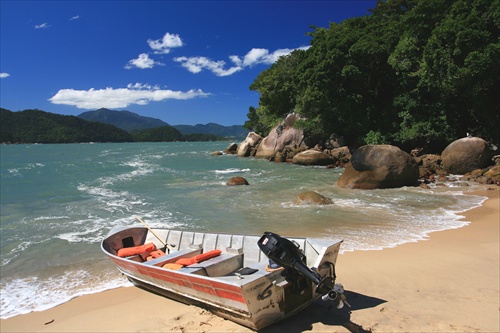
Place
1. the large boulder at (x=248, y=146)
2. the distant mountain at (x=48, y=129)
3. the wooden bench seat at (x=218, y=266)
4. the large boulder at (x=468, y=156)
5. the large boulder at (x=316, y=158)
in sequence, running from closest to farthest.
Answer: the wooden bench seat at (x=218, y=266) < the large boulder at (x=468, y=156) < the large boulder at (x=316, y=158) < the large boulder at (x=248, y=146) < the distant mountain at (x=48, y=129)

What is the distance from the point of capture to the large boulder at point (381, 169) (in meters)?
16.3

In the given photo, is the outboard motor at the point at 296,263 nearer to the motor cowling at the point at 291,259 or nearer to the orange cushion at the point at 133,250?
the motor cowling at the point at 291,259

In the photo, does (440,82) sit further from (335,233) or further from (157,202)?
(157,202)

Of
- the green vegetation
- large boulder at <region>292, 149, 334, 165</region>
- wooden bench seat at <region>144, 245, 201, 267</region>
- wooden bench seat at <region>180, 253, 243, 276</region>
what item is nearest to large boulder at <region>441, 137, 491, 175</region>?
the green vegetation

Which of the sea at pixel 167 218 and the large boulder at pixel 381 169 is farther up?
the large boulder at pixel 381 169

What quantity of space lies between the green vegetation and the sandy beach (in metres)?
15.3

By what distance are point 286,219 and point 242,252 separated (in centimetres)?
524

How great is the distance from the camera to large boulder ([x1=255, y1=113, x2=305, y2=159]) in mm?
33987

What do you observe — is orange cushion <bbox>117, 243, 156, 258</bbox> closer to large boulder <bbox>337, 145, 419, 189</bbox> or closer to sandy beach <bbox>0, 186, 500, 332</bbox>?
sandy beach <bbox>0, 186, 500, 332</bbox>

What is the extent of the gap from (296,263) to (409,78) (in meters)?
25.8

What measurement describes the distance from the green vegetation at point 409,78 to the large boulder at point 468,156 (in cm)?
311

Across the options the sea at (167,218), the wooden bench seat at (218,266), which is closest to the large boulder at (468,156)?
the sea at (167,218)

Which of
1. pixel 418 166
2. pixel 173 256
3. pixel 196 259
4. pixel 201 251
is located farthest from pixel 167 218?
pixel 418 166

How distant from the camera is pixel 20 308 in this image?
18.9 ft
